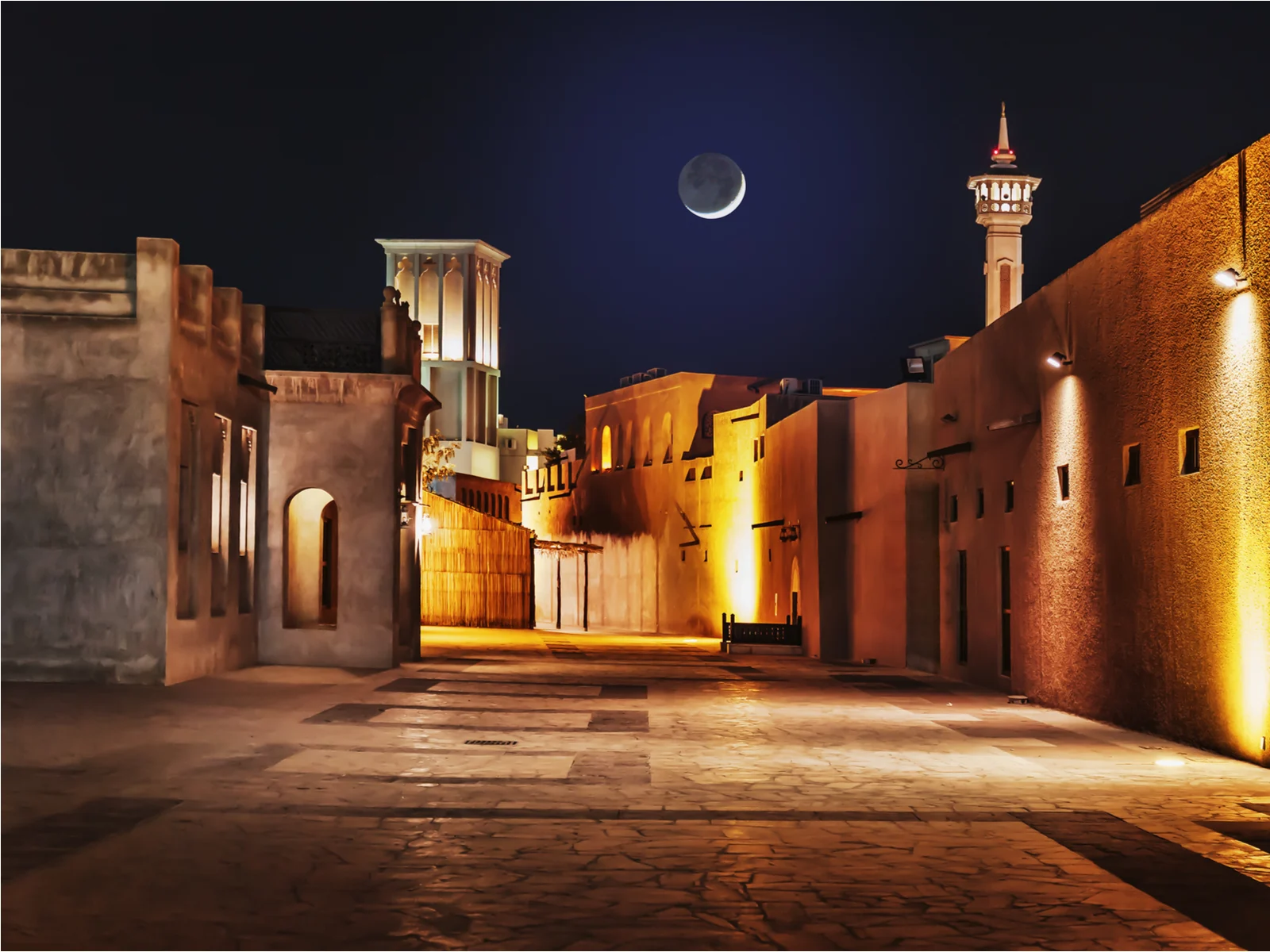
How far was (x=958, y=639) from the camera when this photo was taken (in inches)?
899

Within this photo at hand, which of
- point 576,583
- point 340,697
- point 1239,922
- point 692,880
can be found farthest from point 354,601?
point 576,583

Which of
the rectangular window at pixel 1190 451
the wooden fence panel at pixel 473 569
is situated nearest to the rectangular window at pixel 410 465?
the rectangular window at pixel 1190 451

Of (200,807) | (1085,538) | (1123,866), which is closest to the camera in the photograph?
(1123,866)

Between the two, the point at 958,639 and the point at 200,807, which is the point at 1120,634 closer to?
the point at 958,639

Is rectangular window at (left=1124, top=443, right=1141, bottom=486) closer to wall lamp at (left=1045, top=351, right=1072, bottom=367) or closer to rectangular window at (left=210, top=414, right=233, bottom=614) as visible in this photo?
wall lamp at (left=1045, top=351, right=1072, bottom=367)

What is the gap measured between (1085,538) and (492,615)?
26.6 meters

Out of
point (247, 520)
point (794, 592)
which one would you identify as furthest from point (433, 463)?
point (247, 520)

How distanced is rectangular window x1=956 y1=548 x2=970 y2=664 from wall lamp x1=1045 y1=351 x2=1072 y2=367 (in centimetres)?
625

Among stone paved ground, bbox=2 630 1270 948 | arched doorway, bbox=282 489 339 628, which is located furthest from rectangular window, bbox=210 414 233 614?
arched doorway, bbox=282 489 339 628

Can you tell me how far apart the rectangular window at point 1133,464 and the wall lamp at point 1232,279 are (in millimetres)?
2725

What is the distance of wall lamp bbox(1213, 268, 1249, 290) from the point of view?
1203 centimetres

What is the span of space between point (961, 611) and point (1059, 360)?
7288 mm

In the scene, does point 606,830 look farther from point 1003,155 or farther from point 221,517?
point 1003,155

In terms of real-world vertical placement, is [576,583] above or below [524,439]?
below
